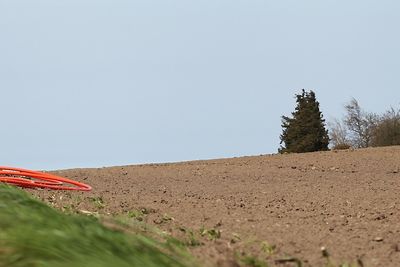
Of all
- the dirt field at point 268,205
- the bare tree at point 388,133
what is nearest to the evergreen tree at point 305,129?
the bare tree at point 388,133

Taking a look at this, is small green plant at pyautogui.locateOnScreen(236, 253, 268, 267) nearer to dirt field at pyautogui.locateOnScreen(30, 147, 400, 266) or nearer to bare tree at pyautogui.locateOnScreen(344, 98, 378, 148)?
dirt field at pyautogui.locateOnScreen(30, 147, 400, 266)

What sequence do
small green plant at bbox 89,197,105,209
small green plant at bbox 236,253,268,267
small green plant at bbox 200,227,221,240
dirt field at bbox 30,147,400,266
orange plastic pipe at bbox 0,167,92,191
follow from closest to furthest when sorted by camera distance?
small green plant at bbox 236,253,268,267 < dirt field at bbox 30,147,400,266 < small green plant at bbox 200,227,221,240 < small green plant at bbox 89,197,105,209 < orange plastic pipe at bbox 0,167,92,191

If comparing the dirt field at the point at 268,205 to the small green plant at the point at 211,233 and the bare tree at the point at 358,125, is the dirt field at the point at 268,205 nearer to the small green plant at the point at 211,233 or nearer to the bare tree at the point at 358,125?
the small green plant at the point at 211,233

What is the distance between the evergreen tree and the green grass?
809 inches

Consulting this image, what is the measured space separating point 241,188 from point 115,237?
20.1ft

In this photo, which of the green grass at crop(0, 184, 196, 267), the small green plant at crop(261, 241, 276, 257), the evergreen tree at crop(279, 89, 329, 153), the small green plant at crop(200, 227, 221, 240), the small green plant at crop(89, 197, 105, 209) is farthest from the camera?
the evergreen tree at crop(279, 89, 329, 153)

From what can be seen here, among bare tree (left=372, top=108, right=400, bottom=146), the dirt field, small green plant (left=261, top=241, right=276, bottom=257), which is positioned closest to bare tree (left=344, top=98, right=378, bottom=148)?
bare tree (left=372, top=108, right=400, bottom=146)

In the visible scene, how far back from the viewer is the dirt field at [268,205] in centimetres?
438

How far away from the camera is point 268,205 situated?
7168 mm

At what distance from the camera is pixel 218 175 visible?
38.5 feet

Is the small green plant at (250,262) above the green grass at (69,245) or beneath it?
beneath

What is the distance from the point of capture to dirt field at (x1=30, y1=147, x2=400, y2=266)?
172 inches

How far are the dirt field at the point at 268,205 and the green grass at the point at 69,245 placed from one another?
400 millimetres

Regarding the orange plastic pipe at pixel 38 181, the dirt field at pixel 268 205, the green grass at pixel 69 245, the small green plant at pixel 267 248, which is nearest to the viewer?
the green grass at pixel 69 245
